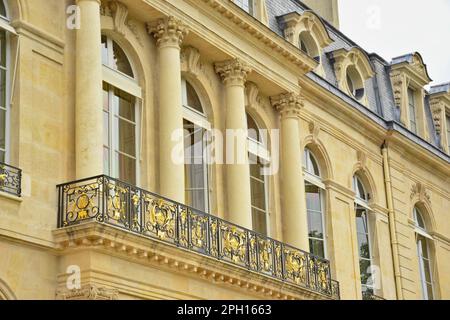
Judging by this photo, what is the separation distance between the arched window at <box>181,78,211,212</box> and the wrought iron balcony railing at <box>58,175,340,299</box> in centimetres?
131

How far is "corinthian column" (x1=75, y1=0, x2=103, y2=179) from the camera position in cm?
1603

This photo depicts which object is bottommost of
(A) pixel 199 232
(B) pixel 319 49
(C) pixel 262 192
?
(A) pixel 199 232

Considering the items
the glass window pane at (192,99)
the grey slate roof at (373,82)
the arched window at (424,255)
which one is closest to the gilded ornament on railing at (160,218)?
the glass window pane at (192,99)

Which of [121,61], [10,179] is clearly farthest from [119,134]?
[10,179]

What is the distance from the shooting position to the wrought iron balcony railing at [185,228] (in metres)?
15.6

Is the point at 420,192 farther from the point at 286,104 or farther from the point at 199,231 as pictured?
the point at 199,231

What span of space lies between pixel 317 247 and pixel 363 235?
245 cm

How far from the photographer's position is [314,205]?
23.9m

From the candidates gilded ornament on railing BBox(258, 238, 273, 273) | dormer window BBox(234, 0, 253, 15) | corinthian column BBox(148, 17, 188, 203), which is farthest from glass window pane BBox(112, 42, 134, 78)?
dormer window BBox(234, 0, 253, 15)

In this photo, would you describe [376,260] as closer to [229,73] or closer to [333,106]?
[333,106]

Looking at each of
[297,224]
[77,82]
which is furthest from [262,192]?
[77,82]

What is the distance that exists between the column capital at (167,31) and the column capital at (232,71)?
1.92 m

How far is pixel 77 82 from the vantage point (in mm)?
16531

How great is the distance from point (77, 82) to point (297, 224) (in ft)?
21.9
